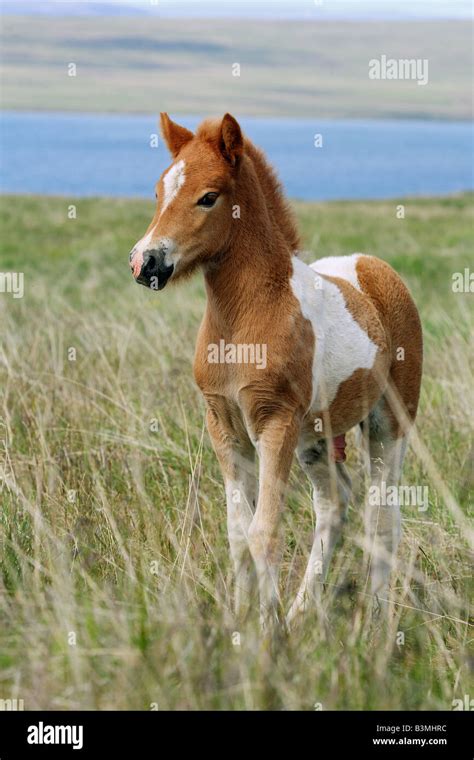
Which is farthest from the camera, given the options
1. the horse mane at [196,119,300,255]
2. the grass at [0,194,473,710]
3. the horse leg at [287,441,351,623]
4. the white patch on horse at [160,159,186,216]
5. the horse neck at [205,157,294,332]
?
the horse leg at [287,441,351,623]

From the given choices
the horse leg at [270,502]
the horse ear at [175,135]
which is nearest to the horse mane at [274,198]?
the horse ear at [175,135]

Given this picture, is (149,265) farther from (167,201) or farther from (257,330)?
(257,330)

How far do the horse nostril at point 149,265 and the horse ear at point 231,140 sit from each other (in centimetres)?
65

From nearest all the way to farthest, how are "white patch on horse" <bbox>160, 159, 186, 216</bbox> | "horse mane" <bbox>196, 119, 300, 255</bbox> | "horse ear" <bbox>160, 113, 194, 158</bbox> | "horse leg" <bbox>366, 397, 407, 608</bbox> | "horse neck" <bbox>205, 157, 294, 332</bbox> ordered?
"white patch on horse" <bbox>160, 159, 186, 216</bbox>
"horse neck" <bbox>205, 157, 294, 332</bbox>
"horse ear" <bbox>160, 113, 194, 158</bbox>
"horse mane" <bbox>196, 119, 300, 255</bbox>
"horse leg" <bbox>366, 397, 407, 608</bbox>

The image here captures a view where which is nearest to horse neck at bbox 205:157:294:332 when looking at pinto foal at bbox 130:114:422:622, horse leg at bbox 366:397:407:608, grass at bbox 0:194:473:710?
pinto foal at bbox 130:114:422:622

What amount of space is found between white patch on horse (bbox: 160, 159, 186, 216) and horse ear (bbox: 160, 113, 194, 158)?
263 mm

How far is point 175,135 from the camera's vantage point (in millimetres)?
5273

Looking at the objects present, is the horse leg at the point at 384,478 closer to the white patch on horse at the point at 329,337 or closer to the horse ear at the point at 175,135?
the white patch on horse at the point at 329,337

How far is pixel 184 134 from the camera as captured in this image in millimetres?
5273

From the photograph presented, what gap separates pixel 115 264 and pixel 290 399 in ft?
43.8

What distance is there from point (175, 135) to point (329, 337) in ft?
4.15

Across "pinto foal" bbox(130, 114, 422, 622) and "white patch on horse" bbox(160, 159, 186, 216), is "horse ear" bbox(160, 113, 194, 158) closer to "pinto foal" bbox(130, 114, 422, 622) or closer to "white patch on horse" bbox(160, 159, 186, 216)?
"pinto foal" bbox(130, 114, 422, 622)

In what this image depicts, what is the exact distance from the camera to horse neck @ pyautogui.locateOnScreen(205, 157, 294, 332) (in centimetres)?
516

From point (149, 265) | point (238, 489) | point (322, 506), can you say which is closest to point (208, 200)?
point (149, 265)
